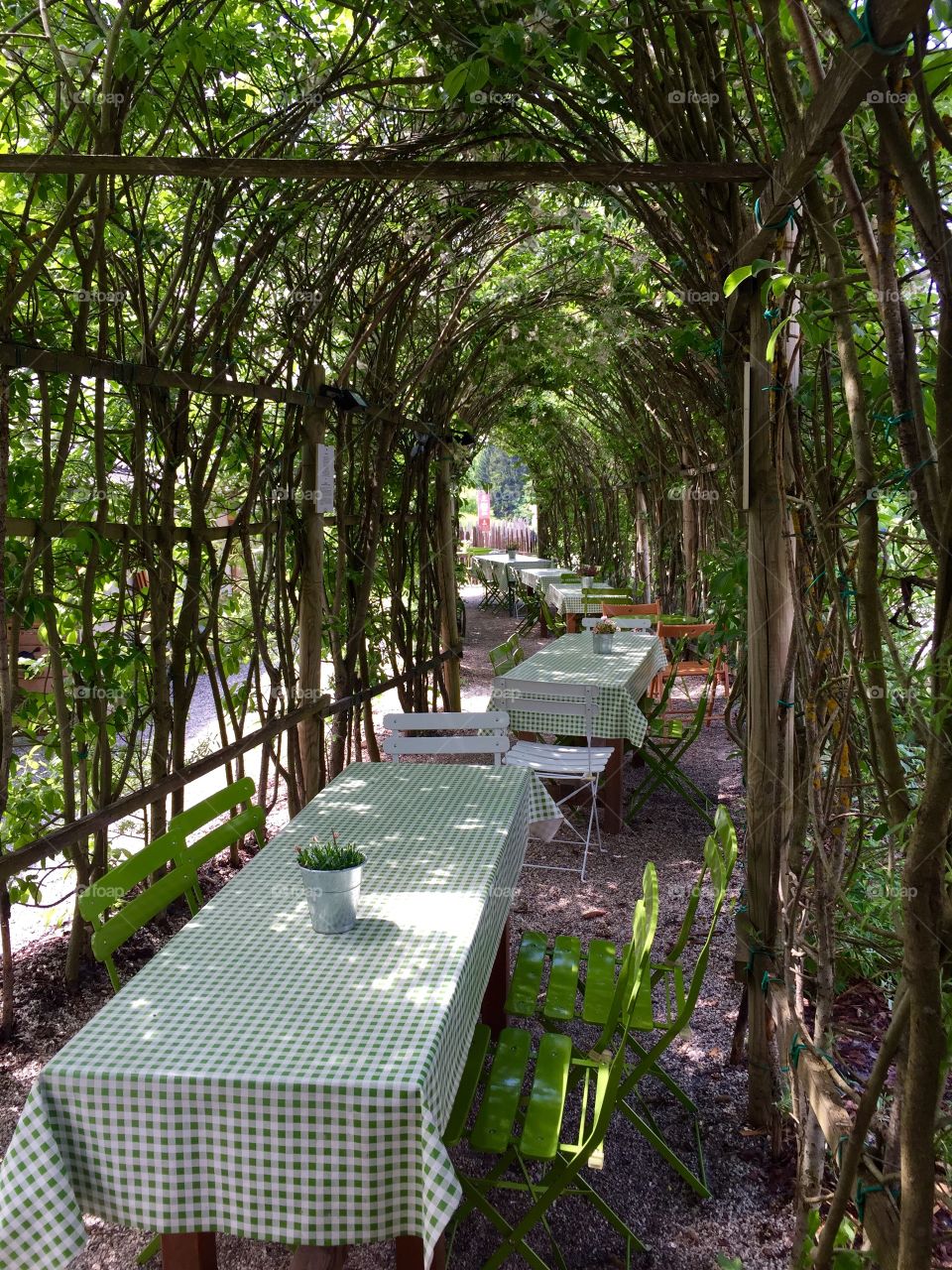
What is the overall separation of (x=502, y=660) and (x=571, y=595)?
14.6 ft

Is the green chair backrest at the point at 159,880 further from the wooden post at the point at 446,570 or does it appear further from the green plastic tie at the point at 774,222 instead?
the wooden post at the point at 446,570

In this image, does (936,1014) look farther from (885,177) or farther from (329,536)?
(329,536)

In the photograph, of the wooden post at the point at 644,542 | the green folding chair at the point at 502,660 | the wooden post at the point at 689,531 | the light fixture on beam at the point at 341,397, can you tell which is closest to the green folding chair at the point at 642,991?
the light fixture on beam at the point at 341,397

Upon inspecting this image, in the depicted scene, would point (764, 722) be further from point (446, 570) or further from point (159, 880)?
point (446, 570)

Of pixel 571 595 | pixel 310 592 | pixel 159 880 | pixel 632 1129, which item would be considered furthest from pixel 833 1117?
pixel 571 595

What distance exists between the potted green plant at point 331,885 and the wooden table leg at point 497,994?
106 centimetres

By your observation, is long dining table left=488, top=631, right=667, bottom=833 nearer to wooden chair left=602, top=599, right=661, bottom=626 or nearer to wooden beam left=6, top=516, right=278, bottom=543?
wooden chair left=602, top=599, right=661, bottom=626

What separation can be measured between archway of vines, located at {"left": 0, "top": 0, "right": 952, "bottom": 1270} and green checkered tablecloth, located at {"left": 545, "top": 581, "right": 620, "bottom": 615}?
13.3 feet

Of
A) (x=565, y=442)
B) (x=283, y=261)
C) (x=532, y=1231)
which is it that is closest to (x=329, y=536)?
(x=283, y=261)

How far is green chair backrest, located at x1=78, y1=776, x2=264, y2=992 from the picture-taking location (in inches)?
90.7

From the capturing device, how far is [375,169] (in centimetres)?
254

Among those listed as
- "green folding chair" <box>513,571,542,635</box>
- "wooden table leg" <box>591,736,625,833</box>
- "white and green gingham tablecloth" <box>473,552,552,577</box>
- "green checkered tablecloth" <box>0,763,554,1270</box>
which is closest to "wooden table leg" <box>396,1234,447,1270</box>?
"green checkered tablecloth" <box>0,763,554,1270</box>

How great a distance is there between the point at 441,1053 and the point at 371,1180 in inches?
9.2

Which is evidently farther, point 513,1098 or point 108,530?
point 108,530
